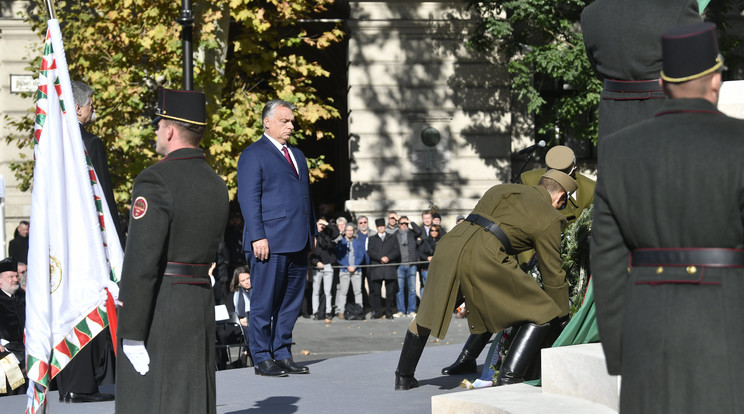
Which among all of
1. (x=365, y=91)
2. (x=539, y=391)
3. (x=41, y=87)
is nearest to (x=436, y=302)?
(x=539, y=391)

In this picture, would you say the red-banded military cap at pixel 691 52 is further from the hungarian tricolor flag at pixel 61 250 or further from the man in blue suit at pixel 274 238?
the man in blue suit at pixel 274 238

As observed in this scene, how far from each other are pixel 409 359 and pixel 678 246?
13.7ft

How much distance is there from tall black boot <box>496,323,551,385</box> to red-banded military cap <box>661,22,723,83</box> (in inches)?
141

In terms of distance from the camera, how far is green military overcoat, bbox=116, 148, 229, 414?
4805 mm

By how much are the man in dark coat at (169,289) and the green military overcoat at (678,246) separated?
208 centimetres

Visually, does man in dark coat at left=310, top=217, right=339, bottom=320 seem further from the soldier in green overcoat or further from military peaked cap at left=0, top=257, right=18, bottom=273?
the soldier in green overcoat

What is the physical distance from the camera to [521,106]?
20.8 metres

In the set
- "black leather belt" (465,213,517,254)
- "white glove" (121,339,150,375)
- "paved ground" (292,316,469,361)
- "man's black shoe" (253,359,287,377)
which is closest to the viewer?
"white glove" (121,339,150,375)

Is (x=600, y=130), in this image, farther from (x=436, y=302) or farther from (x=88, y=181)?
(x=88, y=181)

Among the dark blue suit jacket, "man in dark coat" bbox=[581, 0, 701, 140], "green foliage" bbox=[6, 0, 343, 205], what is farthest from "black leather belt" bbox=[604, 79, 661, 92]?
"green foliage" bbox=[6, 0, 343, 205]

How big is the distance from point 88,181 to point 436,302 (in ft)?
7.69

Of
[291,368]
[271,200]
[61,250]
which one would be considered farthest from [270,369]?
[61,250]

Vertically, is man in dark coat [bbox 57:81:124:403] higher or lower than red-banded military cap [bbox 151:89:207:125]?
lower

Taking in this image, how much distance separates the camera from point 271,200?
8.58 metres
